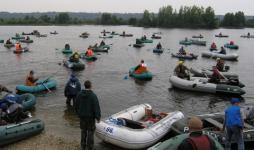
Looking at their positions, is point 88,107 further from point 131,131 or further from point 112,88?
point 112,88

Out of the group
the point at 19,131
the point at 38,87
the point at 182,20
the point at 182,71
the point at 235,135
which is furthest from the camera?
the point at 182,20

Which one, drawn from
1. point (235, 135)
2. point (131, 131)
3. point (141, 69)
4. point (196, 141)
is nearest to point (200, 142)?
point (196, 141)

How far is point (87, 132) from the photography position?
9898 millimetres

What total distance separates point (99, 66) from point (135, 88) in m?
9.44

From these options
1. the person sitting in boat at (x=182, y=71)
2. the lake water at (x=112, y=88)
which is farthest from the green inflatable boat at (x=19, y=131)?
the person sitting in boat at (x=182, y=71)

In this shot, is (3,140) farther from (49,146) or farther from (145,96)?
(145,96)

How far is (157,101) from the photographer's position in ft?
60.6

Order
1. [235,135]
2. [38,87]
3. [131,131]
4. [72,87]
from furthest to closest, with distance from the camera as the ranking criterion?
[38,87]
[72,87]
[131,131]
[235,135]

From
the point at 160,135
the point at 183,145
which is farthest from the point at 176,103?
the point at 183,145

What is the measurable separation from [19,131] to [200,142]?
717 cm

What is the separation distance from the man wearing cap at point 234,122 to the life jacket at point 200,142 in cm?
405

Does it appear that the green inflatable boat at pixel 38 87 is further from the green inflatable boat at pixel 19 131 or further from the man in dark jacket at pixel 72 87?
the green inflatable boat at pixel 19 131

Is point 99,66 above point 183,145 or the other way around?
the other way around

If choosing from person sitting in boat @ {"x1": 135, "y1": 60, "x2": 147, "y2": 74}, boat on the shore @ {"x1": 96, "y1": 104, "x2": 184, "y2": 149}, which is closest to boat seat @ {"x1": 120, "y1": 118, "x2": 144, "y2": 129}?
boat on the shore @ {"x1": 96, "y1": 104, "x2": 184, "y2": 149}
